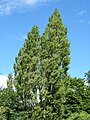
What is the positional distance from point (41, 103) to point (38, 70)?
286cm

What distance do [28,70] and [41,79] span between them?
1737mm

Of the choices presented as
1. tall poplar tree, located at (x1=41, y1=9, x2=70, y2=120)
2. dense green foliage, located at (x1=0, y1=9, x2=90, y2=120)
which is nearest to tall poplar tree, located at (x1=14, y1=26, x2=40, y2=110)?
dense green foliage, located at (x1=0, y1=9, x2=90, y2=120)

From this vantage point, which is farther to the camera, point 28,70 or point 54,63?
point 28,70

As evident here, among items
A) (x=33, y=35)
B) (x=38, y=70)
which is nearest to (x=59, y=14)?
(x=33, y=35)

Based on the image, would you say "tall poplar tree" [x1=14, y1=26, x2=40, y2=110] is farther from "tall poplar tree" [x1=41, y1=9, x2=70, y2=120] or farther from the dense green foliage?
"tall poplar tree" [x1=41, y1=9, x2=70, y2=120]

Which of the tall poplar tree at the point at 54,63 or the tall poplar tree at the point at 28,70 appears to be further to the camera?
the tall poplar tree at the point at 28,70

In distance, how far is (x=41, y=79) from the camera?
32406mm

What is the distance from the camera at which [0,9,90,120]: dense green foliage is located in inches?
1270

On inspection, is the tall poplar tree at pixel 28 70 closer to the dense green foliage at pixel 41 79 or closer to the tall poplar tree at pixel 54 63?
the dense green foliage at pixel 41 79

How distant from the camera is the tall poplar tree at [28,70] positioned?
32.6m

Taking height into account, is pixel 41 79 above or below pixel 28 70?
below

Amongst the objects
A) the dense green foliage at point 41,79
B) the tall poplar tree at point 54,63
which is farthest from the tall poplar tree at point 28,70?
the tall poplar tree at point 54,63

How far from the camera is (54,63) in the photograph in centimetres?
3306

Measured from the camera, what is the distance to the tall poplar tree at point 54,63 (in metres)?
32.3
